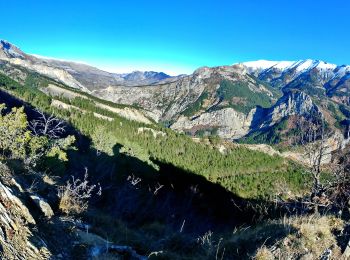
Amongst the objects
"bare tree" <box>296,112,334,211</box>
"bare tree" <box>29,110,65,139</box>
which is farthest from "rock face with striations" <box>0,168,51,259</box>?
"bare tree" <box>29,110,65,139</box>

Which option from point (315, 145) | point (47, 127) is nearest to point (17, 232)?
point (315, 145)

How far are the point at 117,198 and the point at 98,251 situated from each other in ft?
198

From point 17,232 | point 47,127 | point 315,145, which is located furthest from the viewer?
point 47,127

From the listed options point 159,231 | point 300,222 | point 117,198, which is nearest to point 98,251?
point 300,222

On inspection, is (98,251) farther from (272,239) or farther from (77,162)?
(77,162)

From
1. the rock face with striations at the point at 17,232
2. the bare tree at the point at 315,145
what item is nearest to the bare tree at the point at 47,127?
the bare tree at the point at 315,145

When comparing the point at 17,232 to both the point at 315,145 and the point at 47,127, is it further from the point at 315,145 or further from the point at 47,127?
the point at 47,127

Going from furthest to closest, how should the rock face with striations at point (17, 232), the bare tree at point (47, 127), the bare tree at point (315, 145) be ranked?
1. the bare tree at point (47, 127)
2. the bare tree at point (315, 145)
3. the rock face with striations at point (17, 232)

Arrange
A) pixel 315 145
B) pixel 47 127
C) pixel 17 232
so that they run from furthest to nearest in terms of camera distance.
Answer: pixel 47 127
pixel 315 145
pixel 17 232

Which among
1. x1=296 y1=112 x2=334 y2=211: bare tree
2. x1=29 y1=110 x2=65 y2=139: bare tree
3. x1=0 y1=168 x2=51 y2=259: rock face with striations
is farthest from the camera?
x1=29 y1=110 x2=65 y2=139: bare tree

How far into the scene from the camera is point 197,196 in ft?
338

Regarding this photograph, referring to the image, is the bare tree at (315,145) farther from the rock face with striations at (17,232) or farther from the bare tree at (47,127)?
the bare tree at (47,127)

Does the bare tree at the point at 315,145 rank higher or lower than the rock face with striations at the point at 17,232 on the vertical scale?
higher

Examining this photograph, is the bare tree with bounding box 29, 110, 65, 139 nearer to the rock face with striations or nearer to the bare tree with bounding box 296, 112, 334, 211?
the bare tree with bounding box 296, 112, 334, 211
